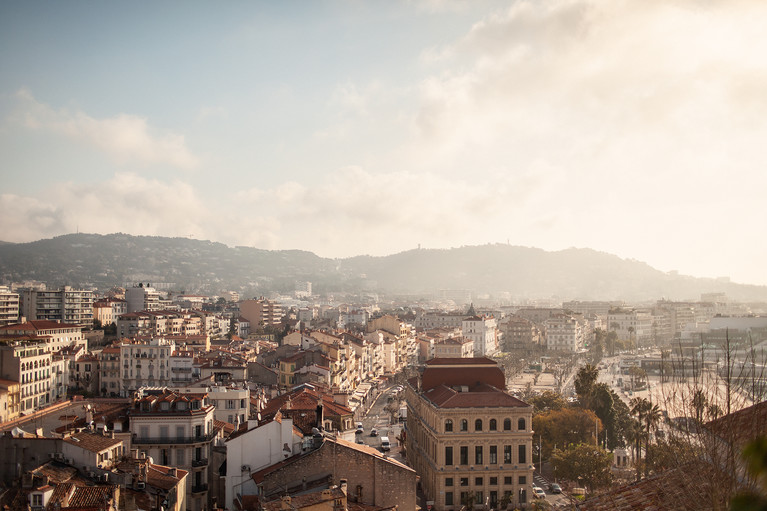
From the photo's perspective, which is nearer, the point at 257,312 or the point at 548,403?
the point at 548,403

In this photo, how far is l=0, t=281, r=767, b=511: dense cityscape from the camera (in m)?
14.0

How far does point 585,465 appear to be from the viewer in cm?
3522

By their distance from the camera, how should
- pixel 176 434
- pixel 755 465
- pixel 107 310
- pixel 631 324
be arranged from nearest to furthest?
pixel 755 465 → pixel 176 434 → pixel 107 310 → pixel 631 324

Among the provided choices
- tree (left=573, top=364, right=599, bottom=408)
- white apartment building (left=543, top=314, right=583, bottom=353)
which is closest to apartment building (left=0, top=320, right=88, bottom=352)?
tree (left=573, top=364, right=599, bottom=408)

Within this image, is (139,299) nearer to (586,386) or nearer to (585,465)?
(586,386)

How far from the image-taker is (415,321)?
161000 mm

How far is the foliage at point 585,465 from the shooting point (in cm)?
3423

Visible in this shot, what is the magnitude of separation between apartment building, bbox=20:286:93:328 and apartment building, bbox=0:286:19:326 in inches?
112

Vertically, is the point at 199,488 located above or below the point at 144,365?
below

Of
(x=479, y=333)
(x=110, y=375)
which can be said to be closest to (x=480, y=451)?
(x=110, y=375)

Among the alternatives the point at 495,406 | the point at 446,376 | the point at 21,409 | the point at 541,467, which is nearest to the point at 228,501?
the point at 495,406

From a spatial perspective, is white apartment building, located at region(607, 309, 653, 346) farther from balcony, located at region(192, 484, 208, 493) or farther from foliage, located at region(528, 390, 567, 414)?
balcony, located at region(192, 484, 208, 493)

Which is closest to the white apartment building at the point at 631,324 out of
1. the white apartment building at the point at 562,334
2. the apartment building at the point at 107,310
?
the white apartment building at the point at 562,334

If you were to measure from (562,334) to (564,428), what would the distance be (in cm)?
9591
